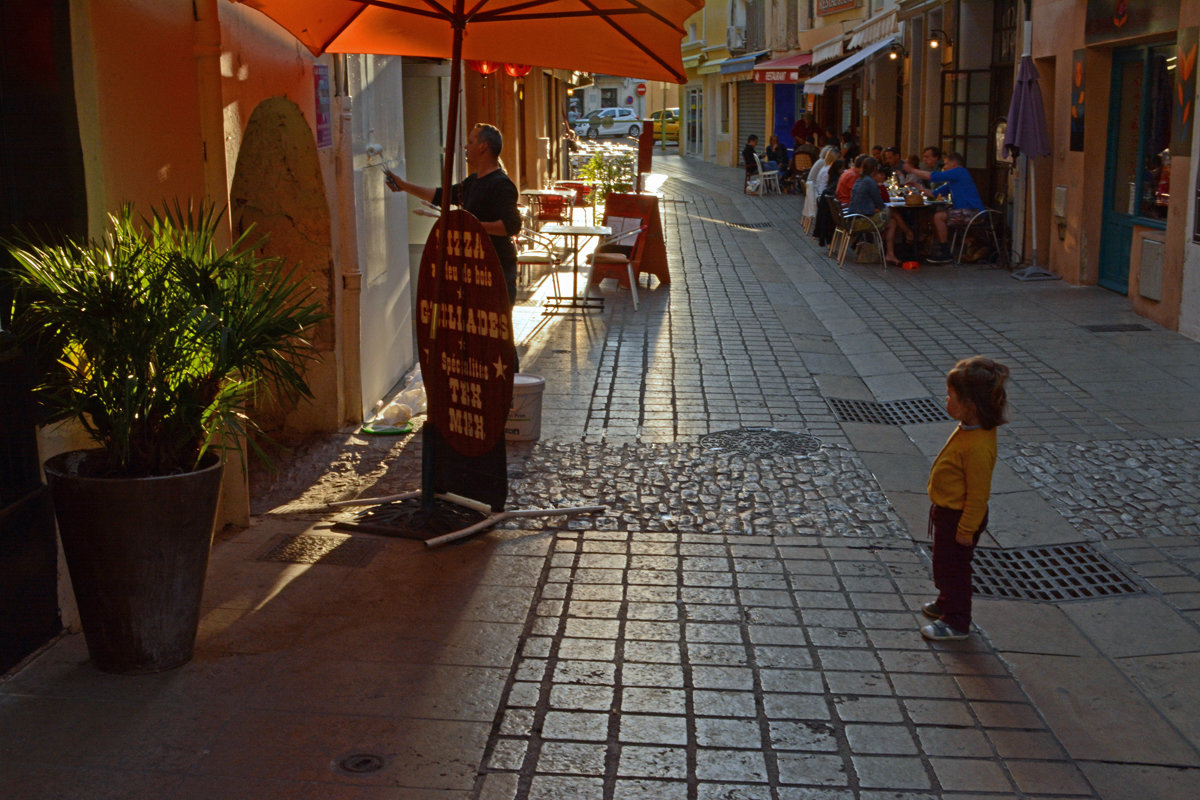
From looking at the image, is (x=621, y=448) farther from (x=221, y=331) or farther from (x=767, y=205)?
(x=767, y=205)

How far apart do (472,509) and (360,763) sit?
246 centimetres

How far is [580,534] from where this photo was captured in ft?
19.2

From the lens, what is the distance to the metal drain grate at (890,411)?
8.30 meters

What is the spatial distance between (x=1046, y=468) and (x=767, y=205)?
20363 mm

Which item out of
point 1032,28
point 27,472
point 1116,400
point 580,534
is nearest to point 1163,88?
point 1032,28

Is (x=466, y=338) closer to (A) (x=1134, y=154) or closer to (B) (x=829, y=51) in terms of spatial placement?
(A) (x=1134, y=154)

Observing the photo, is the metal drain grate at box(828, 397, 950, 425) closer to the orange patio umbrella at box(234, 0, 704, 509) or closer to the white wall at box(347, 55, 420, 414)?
the orange patio umbrella at box(234, 0, 704, 509)

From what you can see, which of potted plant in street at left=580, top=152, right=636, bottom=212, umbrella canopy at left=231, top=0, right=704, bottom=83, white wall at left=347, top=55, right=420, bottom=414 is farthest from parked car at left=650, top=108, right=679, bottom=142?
umbrella canopy at left=231, top=0, right=704, bottom=83

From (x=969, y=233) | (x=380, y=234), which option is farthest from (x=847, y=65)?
(x=380, y=234)

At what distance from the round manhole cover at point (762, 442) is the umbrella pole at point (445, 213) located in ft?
6.79

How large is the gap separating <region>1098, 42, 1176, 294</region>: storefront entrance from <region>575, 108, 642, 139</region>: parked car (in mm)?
55168

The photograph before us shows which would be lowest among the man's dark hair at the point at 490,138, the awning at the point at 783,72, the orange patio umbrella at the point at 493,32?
the man's dark hair at the point at 490,138

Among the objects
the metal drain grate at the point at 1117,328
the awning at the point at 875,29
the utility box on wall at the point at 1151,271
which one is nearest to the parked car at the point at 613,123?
Result: the awning at the point at 875,29

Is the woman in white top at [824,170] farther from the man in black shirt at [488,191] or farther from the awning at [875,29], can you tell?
the man in black shirt at [488,191]
